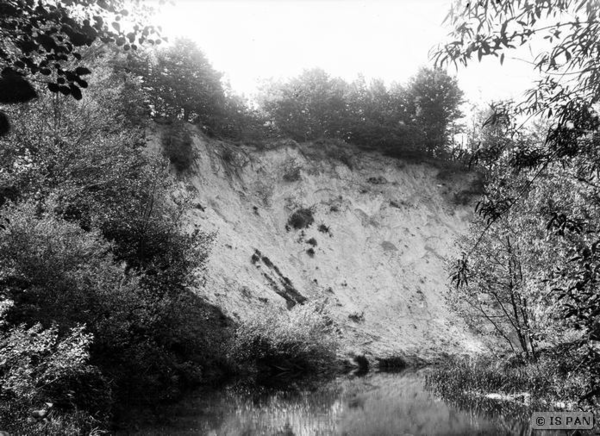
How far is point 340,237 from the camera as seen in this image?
129 feet

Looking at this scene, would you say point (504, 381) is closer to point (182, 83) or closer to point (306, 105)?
point (182, 83)

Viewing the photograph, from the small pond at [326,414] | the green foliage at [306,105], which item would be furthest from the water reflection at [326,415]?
the green foliage at [306,105]

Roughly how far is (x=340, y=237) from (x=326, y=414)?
24.2 metres

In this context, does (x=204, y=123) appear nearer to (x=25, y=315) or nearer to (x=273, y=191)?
(x=273, y=191)

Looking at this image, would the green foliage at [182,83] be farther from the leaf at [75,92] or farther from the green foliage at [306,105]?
the leaf at [75,92]

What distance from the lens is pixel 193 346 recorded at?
21.2 meters

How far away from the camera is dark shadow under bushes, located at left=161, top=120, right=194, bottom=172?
118ft

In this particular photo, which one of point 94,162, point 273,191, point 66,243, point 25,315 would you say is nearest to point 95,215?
point 94,162

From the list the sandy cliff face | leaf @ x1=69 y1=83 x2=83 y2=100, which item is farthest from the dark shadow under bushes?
leaf @ x1=69 y1=83 x2=83 y2=100

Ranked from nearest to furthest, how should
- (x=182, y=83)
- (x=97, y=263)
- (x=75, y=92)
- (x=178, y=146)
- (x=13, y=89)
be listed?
(x=13, y=89) < (x=75, y=92) < (x=97, y=263) < (x=178, y=146) < (x=182, y=83)

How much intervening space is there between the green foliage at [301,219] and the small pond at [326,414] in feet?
61.8

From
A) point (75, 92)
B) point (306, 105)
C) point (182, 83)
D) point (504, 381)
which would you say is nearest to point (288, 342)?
→ point (504, 381)

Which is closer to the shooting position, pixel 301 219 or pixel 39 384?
pixel 39 384

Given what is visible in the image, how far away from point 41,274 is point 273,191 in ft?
93.4
